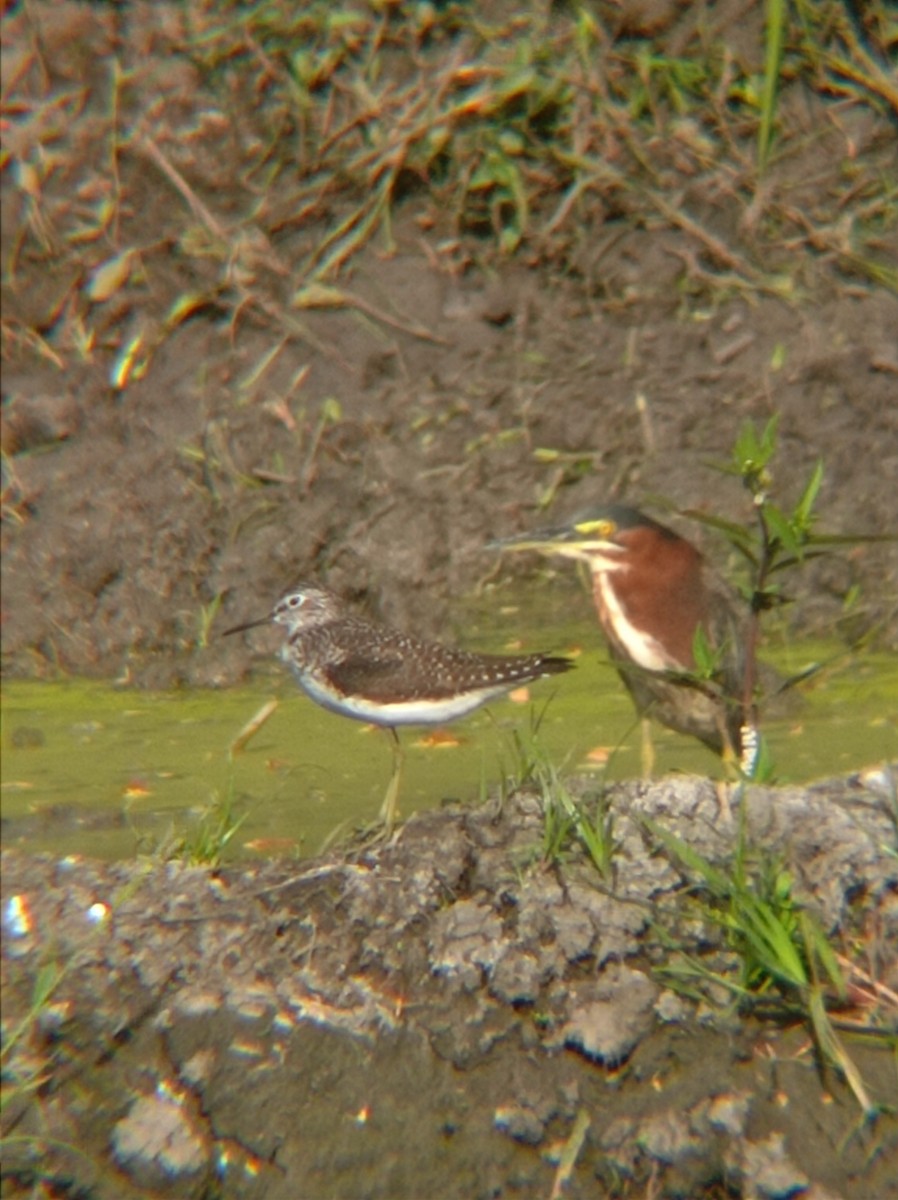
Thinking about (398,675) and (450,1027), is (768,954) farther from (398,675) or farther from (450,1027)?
(398,675)

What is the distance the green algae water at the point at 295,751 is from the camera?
18.3ft

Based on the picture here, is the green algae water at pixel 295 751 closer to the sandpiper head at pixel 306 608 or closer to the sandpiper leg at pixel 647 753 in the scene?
the sandpiper leg at pixel 647 753

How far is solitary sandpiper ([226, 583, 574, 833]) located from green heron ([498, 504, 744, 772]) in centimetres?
35

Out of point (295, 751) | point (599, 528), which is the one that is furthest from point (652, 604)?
point (295, 751)

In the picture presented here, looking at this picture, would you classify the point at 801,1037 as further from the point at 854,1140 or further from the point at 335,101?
the point at 335,101

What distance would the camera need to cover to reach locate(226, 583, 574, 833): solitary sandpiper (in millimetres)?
5262

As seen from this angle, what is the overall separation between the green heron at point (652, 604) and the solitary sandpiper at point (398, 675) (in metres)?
0.35

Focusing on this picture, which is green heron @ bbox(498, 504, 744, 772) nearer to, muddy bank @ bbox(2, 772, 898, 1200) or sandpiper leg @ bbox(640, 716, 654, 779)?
sandpiper leg @ bbox(640, 716, 654, 779)

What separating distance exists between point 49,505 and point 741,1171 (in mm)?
5038

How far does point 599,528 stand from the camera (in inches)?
234

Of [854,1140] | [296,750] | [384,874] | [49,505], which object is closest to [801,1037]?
[854,1140]

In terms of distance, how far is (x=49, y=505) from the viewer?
805 cm

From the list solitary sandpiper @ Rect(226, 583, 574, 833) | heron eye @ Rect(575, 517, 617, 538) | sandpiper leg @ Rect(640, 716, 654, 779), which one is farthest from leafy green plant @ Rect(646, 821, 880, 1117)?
heron eye @ Rect(575, 517, 617, 538)

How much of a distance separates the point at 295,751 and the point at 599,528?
1.19 metres
